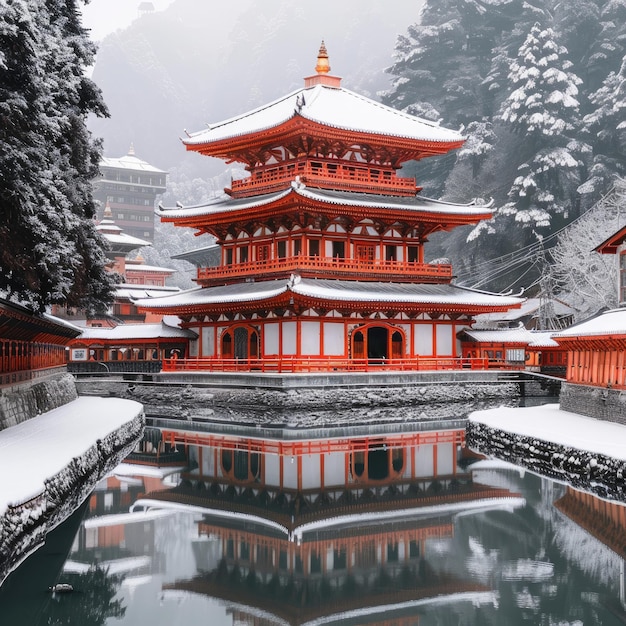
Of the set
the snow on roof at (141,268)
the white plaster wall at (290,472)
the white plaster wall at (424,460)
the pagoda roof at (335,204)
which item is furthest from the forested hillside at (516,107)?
the white plaster wall at (290,472)

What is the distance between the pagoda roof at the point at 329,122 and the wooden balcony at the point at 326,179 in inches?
95.0

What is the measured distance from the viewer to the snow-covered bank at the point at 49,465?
1458 cm

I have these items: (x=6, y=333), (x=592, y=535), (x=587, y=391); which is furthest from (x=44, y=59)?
(x=587, y=391)

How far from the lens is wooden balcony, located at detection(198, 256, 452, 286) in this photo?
44156 millimetres

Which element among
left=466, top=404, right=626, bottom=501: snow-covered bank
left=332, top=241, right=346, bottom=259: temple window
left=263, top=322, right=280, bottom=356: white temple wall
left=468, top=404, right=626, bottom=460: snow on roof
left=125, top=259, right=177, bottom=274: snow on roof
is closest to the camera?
left=466, top=404, right=626, bottom=501: snow-covered bank

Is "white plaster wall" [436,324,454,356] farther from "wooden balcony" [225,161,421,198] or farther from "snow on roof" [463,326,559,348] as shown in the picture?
"wooden balcony" [225,161,421,198]

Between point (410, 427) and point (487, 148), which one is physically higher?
point (487, 148)

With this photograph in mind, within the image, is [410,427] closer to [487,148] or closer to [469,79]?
[487,148]

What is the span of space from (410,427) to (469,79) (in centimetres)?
6101

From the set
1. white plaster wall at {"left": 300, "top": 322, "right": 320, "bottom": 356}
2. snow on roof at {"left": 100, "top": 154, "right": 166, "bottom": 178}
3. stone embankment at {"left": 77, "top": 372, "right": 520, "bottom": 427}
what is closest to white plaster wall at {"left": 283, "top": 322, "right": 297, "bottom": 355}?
white plaster wall at {"left": 300, "top": 322, "right": 320, "bottom": 356}

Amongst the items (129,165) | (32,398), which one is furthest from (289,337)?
(129,165)

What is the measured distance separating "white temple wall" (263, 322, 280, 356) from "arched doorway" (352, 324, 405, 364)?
13.7 feet

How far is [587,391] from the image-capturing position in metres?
31.0

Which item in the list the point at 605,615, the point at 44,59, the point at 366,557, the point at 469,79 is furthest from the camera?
the point at 469,79
